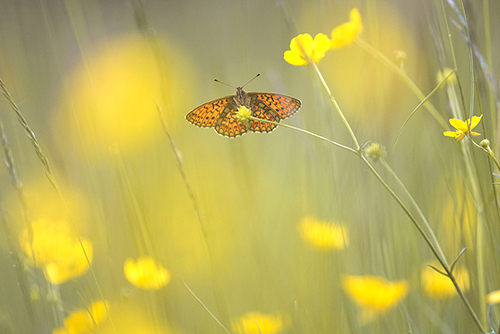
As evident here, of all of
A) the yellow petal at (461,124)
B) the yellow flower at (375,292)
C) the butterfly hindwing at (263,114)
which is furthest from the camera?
the butterfly hindwing at (263,114)

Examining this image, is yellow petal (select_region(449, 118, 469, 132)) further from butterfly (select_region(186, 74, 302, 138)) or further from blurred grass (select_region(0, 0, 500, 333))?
butterfly (select_region(186, 74, 302, 138))

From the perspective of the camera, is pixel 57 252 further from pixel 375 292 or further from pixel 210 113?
pixel 375 292

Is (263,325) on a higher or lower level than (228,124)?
lower

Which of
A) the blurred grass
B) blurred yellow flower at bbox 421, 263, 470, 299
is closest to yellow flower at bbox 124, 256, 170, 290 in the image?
the blurred grass

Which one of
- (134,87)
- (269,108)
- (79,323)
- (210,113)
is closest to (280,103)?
(269,108)

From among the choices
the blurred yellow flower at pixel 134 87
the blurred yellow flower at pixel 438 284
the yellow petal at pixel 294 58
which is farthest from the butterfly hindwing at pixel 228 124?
the blurred yellow flower at pixel 134 87

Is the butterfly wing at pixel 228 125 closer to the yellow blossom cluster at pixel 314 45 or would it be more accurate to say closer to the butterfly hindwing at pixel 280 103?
the butterfly hindwing at pixel 280 103
